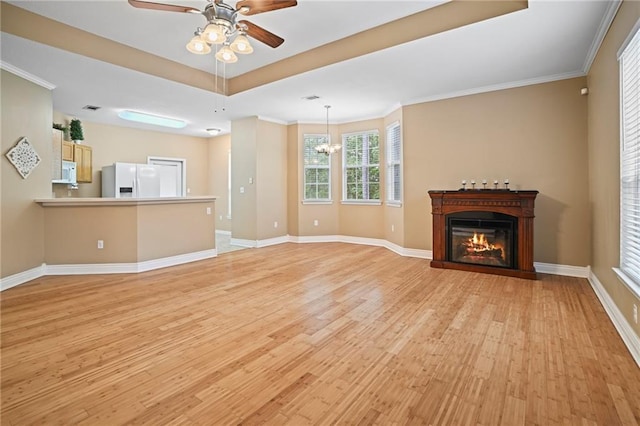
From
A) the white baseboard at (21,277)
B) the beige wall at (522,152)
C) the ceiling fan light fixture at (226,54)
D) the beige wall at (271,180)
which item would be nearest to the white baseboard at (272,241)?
the beige wall at (271,180)

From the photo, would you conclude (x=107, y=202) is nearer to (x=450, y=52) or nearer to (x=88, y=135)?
(x=88, y=135)

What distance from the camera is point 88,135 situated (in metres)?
7.13

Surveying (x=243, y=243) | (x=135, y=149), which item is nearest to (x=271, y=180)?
(x=243, y=243)

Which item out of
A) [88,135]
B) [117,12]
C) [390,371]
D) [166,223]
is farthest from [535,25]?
[88,135]

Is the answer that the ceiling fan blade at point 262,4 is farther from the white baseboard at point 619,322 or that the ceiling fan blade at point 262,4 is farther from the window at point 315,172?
the window at point 315,172

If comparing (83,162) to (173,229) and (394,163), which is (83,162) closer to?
(173,229)

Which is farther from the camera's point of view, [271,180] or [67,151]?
[271,180]

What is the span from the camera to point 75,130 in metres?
6.39

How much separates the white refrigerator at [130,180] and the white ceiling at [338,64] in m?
1.49

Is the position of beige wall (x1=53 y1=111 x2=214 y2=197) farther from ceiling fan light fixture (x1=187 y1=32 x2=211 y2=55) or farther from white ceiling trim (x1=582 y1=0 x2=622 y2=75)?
white ceiling trim (x1=582 y1=0 x2=622 y2=75)

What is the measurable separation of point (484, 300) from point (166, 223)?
472 cm

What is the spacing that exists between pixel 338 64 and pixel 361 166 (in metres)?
3.26

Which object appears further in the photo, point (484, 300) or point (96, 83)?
point (96, 83)

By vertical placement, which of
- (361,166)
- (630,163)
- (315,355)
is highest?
(361,166)
